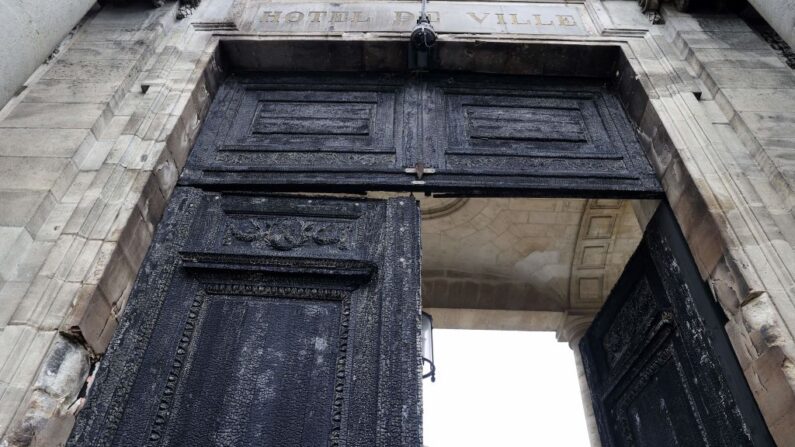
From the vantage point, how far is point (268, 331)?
316cm

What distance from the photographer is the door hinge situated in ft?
12.9

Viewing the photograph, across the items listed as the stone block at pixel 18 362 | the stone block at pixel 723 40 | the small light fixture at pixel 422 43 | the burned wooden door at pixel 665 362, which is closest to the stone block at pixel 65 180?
the stone block at pixel 18 362

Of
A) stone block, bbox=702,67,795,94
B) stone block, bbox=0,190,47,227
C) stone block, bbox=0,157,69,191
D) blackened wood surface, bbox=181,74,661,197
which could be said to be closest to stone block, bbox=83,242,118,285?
stone block, bbox=0,190,47,227

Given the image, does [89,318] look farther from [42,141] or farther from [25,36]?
[25,36]

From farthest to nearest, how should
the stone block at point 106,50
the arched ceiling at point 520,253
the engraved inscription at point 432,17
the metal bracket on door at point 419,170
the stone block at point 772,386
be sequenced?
the arched ceiling at point 520,253
the engraved inscription at point 432,17
the stone block at point 106,50
the metal bracket on door at point 419,170
the stone block at point 772,386

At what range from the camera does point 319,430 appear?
2742mm

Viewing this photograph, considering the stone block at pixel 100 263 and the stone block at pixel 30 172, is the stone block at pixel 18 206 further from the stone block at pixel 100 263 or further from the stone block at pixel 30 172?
the stone block at pixel 100 263

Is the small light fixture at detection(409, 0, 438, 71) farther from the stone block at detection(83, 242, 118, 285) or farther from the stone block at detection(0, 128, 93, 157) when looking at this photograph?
the stone block at detection(83, 242, 118, 285)

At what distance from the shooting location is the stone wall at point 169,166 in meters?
2.67

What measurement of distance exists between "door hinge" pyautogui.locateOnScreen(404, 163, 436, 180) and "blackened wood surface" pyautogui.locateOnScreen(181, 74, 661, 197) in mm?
16

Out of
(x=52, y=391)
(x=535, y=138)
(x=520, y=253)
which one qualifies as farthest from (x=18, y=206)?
(x=520, y=253)

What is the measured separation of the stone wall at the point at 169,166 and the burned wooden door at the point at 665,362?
6.8 inches

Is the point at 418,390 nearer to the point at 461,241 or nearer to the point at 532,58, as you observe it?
the point at 532,58

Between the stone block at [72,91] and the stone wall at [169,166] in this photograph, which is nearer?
the stone wall at [169,166]
